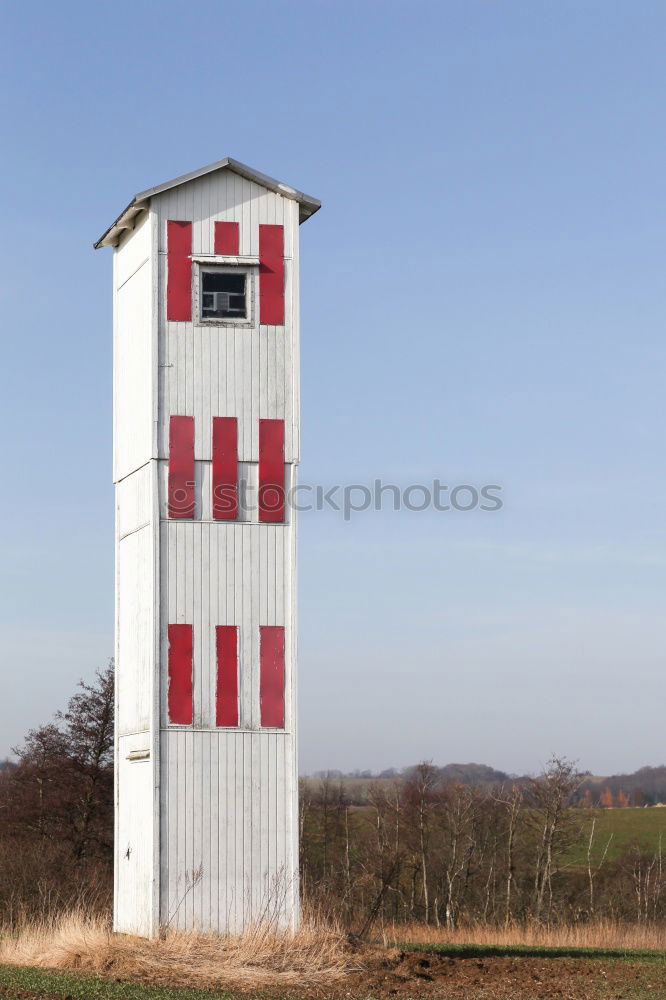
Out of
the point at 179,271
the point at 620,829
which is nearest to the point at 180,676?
the point at 179,271

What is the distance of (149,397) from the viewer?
19297 millimetres

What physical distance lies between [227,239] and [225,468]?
12.2ft

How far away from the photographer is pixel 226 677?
18.8 metres

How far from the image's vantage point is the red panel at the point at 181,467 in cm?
1908

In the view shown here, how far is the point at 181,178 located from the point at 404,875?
43671 millimetres

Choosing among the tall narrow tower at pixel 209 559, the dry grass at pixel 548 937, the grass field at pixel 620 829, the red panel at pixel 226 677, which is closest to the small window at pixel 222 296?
the tall narrow tower at pixel 209 559

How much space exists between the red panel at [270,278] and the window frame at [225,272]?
14cm

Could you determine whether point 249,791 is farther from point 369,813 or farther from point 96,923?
point 369,813

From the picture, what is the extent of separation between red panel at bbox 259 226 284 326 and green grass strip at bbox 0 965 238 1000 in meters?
10.1

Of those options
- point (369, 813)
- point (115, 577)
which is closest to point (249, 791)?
point (115, 577)

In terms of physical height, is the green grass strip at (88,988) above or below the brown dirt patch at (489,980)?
above

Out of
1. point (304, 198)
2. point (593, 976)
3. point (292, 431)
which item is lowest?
point (593, 976)

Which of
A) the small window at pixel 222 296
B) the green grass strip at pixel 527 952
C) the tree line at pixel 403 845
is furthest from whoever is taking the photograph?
the tree line at pixel 403 845

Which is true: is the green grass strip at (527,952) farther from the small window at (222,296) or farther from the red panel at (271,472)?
the small window at (222,296)
